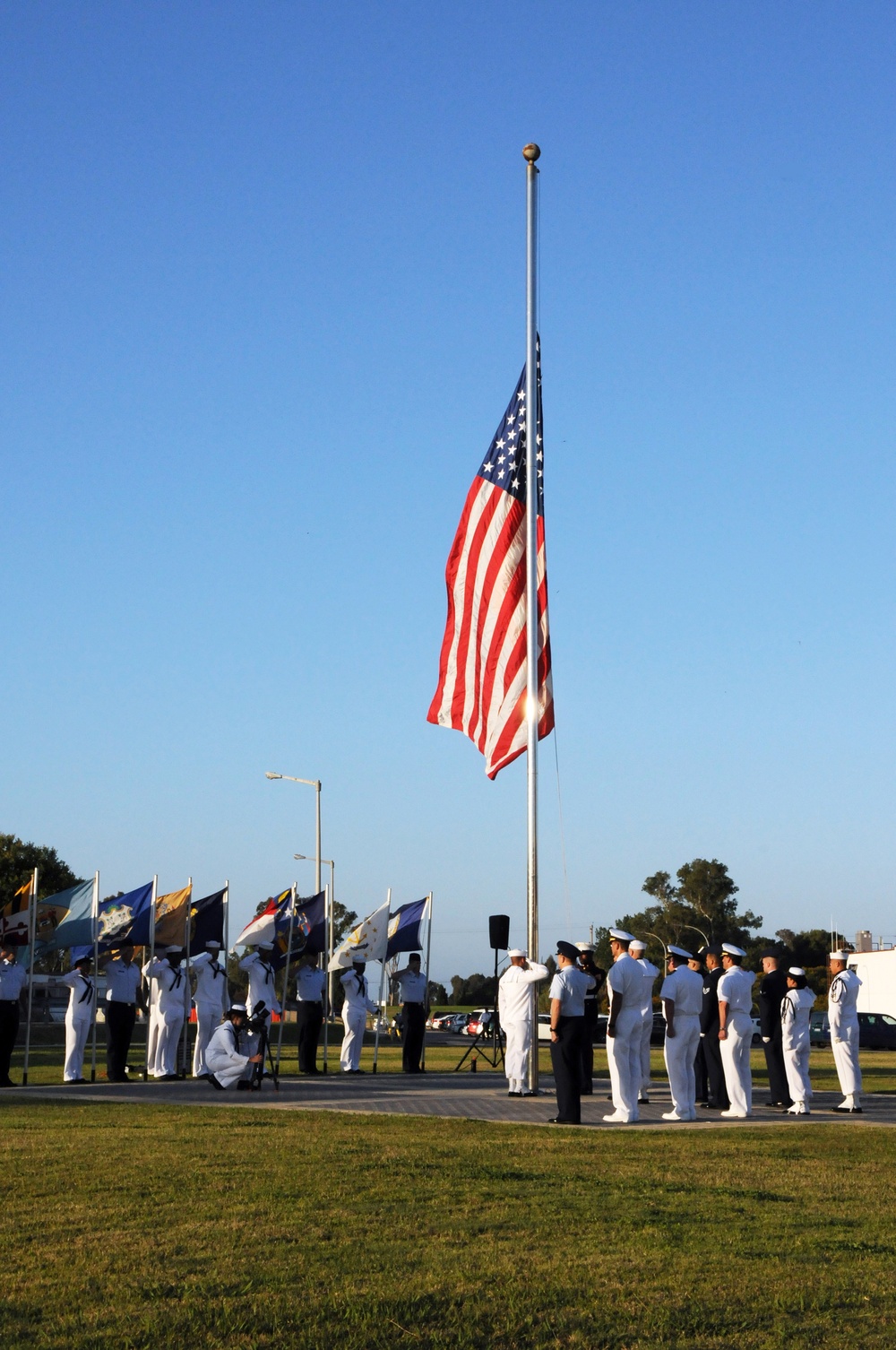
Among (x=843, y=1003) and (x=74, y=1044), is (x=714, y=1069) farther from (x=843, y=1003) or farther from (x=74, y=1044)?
(x=74, y=1044)

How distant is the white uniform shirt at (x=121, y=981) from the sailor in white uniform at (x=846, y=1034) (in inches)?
374

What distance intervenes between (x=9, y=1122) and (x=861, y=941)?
75.0 m

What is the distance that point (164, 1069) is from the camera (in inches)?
797

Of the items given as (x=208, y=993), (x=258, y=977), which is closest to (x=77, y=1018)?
(x=208, y=993)

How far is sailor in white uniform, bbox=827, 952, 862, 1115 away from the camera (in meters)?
16.2

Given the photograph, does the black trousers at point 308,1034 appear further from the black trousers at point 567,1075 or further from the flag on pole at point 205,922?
the black trousers at point 567,1075

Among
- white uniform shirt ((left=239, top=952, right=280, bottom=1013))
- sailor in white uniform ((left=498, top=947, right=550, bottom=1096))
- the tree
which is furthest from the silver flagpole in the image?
the tree

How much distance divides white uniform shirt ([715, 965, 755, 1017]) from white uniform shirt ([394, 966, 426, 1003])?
23.5 ft

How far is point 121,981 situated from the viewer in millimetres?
19891

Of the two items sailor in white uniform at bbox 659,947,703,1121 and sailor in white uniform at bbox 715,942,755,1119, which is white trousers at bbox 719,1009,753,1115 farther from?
sailor in white uniform at bbox 659,947,703,1121

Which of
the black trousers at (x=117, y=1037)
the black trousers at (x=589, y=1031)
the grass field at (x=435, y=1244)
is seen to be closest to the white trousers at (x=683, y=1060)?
the black trousers at (x=589, y=1031)

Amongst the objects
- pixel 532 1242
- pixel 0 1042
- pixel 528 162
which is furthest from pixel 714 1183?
pixel 528 162

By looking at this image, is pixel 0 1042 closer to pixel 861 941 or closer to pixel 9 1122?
pixel 9 1122

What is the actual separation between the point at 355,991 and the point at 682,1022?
7490 millimetres
